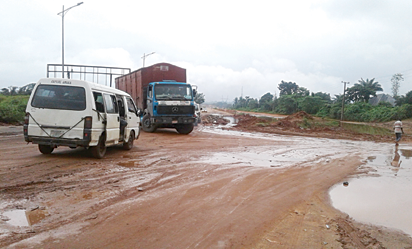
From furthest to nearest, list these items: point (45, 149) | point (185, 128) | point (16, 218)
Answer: point (185, 128), point (45, 149), point (16, 218)

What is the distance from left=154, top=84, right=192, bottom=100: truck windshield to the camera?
16.9 meters

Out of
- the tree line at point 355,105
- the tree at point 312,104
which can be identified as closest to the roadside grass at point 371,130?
the tree line at point 355,105

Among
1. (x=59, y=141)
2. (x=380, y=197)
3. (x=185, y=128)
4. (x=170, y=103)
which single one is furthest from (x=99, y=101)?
(x=185, y=128)

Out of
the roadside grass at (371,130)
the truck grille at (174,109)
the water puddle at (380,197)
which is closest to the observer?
the water puddle at (380,197)

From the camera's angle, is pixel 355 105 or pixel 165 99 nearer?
pixel 165 99

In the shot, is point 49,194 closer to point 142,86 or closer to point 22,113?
point 142,86

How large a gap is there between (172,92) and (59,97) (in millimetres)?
9351

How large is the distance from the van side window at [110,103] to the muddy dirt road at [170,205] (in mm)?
1334

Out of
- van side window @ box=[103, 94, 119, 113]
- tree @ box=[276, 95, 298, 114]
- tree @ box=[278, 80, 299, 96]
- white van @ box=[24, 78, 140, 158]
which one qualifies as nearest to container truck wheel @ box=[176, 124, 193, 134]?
van side window @ box=[103, 94, 119, 113]

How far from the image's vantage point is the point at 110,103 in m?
8.98

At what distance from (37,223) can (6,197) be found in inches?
52.7

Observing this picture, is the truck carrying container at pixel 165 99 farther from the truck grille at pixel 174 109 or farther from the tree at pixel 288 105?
the tree at pixel 288 105

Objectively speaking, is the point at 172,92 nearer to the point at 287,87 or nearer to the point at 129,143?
the point at 129,143

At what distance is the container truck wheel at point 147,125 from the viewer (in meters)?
17.7
